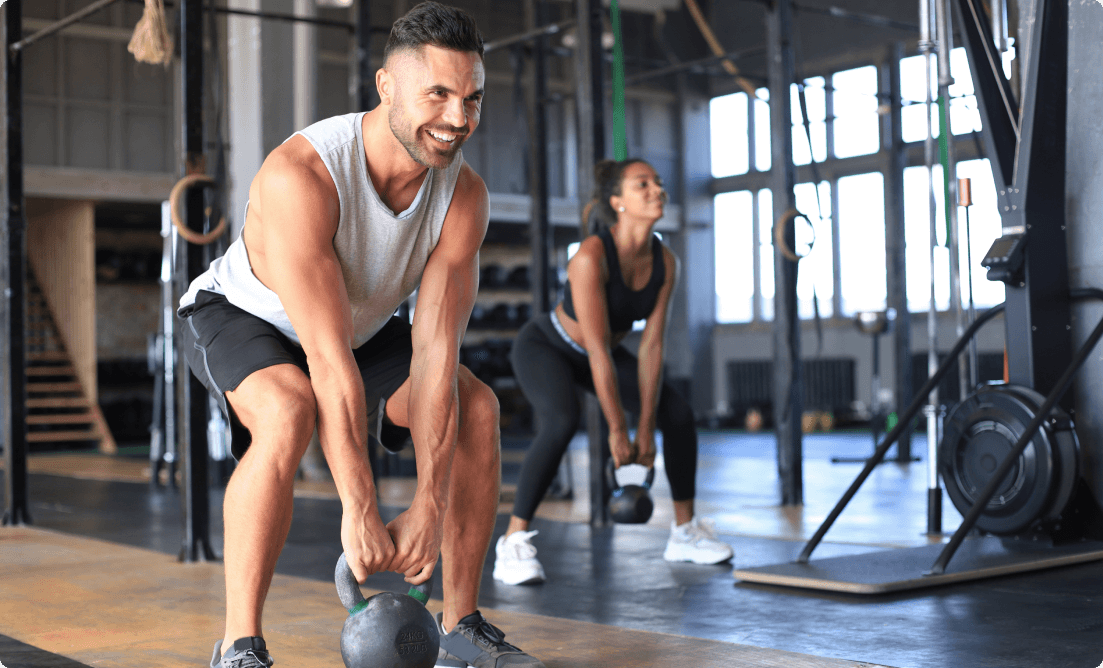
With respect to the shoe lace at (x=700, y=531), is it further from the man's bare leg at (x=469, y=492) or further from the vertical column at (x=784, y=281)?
the vertical column at (x=784, y=281)

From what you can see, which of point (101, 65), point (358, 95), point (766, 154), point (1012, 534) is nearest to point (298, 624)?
point (1012, 534)

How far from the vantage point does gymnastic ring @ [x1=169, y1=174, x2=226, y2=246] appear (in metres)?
3.16

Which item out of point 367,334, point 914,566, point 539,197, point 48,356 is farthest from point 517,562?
point 48,356

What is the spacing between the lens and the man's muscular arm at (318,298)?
1552mm

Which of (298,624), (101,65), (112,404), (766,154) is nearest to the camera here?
(298,624)

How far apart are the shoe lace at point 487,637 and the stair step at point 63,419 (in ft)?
32.6

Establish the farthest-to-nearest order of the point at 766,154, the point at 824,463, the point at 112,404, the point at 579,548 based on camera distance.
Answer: the point at 766,154 < the point at 112,404 < the point at 824,463 < the point at 579,548

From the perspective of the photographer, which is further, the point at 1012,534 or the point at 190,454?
the point at 190,454

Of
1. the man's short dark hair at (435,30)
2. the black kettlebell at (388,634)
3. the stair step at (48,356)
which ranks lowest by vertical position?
the black kettlebell at (388,634)

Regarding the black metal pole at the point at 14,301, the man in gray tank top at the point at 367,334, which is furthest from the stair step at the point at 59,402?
the man in gray tank top at the point at 367,334

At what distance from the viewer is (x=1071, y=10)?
10.4 feet

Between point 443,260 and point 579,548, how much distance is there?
1.87 metres

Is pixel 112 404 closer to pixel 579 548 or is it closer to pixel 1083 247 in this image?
pixel 579 548

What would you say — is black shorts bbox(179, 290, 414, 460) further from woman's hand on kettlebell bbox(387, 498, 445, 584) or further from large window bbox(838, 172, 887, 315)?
large window bbox(838, 172, 887, 315)
